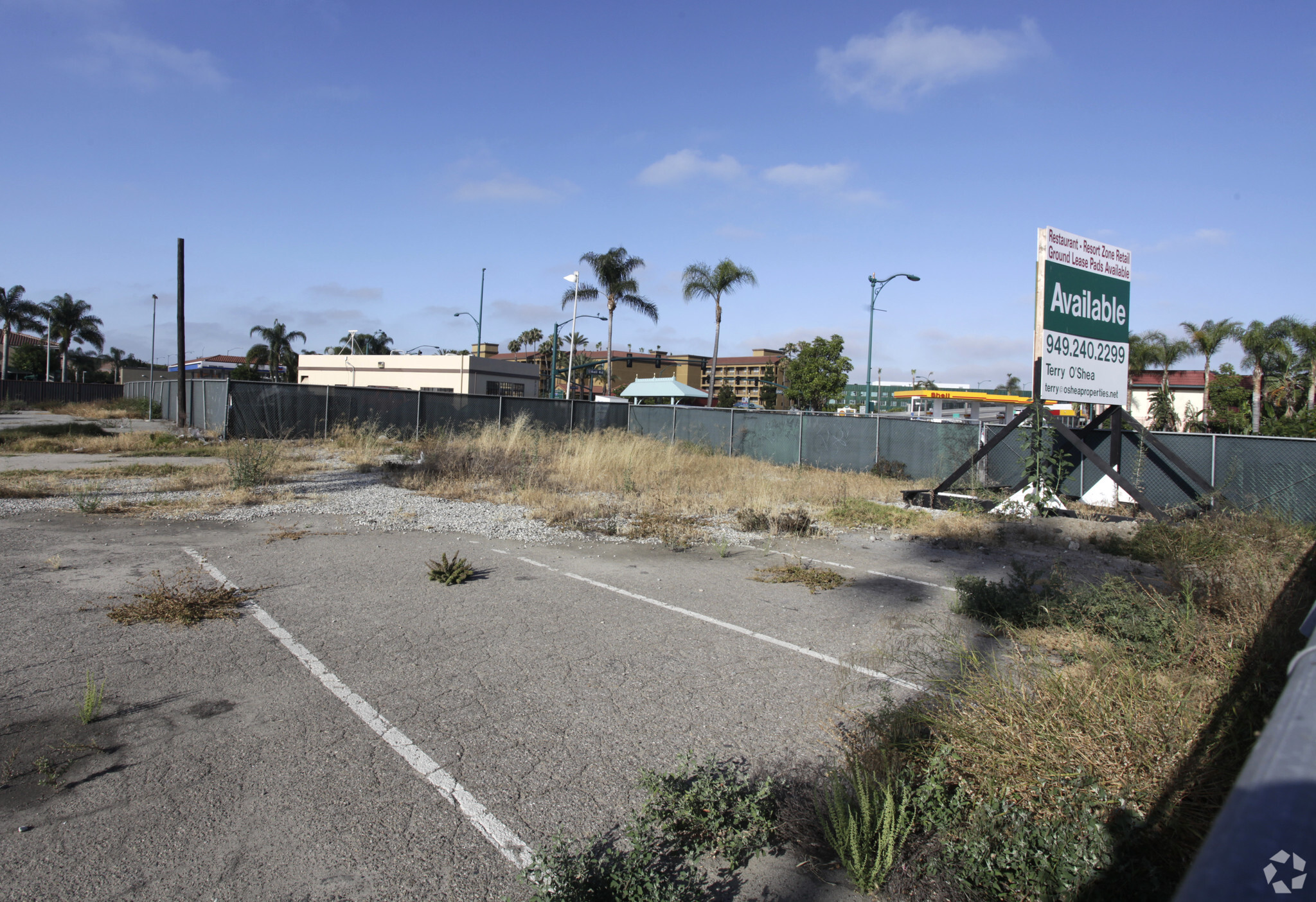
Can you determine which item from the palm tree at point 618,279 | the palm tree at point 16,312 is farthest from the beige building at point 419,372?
the palm tree at point 16,312

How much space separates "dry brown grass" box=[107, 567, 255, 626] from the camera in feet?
19.9

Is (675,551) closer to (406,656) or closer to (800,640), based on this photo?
(800,640)

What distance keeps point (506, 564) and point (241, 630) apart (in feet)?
10.4

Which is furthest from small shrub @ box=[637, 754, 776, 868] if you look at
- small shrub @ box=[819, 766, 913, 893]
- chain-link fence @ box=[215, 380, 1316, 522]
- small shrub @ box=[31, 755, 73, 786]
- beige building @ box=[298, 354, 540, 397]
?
beige building @ box=[298, 354, 540, 397]

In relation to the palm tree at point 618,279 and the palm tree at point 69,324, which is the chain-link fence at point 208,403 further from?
the palm tree at point 69,324

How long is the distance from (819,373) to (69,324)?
76195mm

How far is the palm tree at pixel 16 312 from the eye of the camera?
72500mm

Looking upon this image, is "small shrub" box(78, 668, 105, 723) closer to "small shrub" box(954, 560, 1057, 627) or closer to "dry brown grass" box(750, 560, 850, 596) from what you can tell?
"dry brown grass" box(750, 560, 850, 596)

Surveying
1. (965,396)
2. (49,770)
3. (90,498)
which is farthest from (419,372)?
(49,770)

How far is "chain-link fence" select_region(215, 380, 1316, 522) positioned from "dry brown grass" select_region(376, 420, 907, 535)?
1705mm

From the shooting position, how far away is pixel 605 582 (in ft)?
26.4

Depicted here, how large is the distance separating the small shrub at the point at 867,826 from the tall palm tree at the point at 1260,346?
59.8 m

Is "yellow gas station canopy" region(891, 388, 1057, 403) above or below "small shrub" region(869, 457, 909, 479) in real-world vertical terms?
above

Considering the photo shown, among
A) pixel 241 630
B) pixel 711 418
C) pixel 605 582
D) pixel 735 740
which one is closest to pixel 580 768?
pixel 735 740
